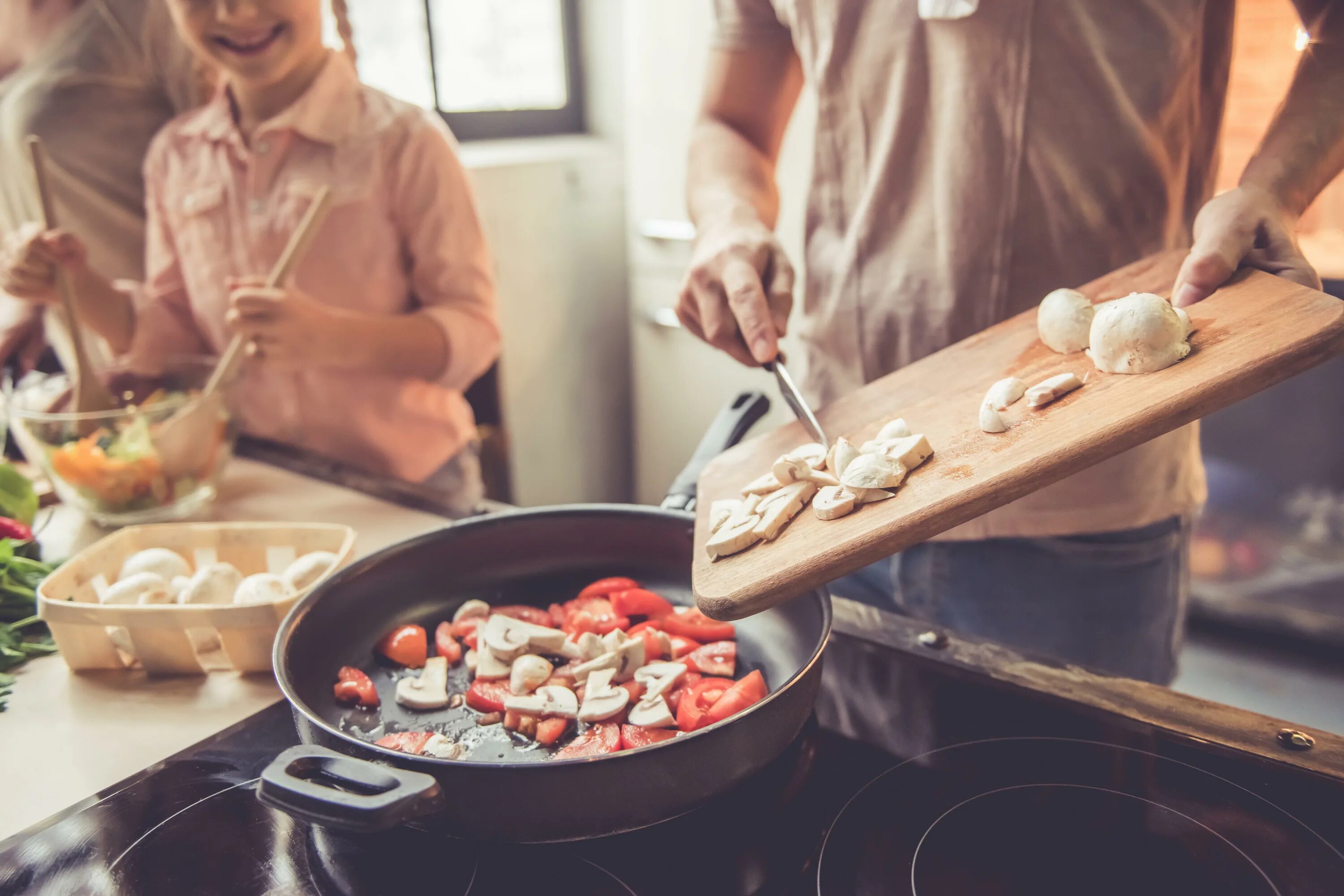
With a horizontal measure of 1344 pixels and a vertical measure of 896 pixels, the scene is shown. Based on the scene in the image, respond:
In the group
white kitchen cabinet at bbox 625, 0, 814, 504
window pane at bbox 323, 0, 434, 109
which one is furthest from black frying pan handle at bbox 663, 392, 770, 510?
window pane at bbox 323, 0, 434, 109

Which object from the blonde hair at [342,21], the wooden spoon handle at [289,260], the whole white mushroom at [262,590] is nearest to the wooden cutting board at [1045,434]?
the whole white mushroom at [262,590]

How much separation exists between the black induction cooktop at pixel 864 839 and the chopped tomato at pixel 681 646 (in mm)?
146

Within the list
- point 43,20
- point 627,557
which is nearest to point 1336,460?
point 627,557

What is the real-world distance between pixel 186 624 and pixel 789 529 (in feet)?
1.65

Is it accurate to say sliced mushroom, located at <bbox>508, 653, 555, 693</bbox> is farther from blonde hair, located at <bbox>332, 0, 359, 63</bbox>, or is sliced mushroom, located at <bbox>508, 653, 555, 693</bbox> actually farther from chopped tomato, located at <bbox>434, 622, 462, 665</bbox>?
blonde hair, located at <bbox>332, 0, 359, 63</bbox>

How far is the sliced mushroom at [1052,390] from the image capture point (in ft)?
2.08

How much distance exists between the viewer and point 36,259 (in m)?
1.16

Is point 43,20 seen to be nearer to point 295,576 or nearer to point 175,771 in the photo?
point 295,576

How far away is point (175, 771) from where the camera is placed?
25.8 inches

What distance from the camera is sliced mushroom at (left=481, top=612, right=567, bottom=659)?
721 millimetres

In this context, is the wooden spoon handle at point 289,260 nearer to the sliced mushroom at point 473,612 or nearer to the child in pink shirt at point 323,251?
the child in pink shirt at point 323,251

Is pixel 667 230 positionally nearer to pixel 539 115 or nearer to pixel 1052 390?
pixel 539 115

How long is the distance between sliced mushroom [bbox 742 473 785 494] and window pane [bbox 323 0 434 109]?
6.79 ft

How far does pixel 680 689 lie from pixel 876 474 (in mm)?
227
